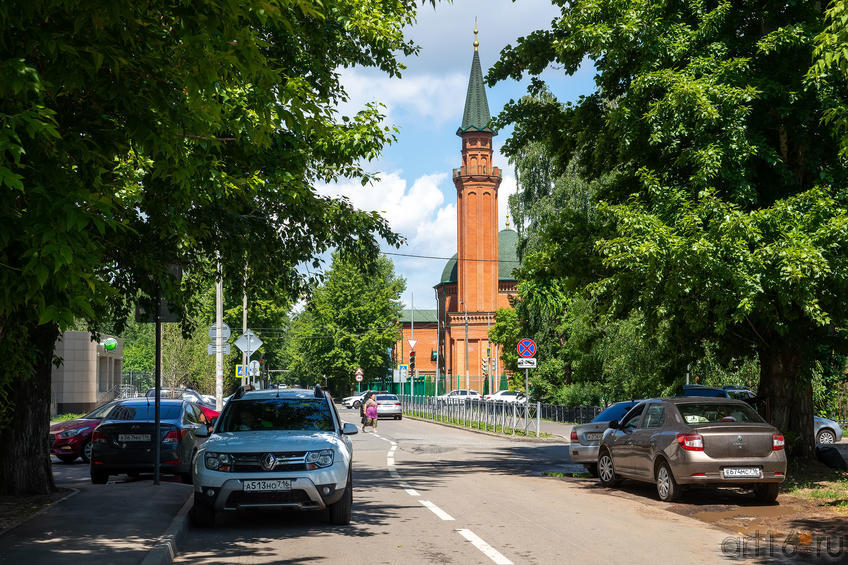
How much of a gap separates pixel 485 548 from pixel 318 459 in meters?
2.41

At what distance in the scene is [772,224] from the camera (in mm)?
13867

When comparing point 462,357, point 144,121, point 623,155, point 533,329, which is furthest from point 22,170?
point 462,357

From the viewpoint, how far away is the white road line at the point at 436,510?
38.5ft

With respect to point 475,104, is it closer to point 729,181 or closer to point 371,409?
point 371,409

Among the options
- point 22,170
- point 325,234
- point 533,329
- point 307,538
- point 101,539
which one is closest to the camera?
point 22,170

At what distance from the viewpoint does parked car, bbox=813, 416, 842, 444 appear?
26.7m

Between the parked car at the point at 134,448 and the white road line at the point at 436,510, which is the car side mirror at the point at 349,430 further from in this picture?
the parked car at the point at 134,448

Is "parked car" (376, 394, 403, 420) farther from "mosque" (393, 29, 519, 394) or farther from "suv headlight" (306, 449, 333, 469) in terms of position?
"suv headlight" (306, 449, 333, 469)

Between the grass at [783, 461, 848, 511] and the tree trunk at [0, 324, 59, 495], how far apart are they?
11.1 m

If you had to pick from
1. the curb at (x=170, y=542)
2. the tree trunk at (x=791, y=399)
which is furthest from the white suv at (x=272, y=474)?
the tree trunk at (x=791, y=399)

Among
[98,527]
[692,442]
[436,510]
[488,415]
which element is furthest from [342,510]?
[488,415]

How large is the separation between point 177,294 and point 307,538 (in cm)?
304

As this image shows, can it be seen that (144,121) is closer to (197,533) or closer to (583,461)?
(197,533)

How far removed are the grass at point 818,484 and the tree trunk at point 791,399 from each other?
36 centimetres
